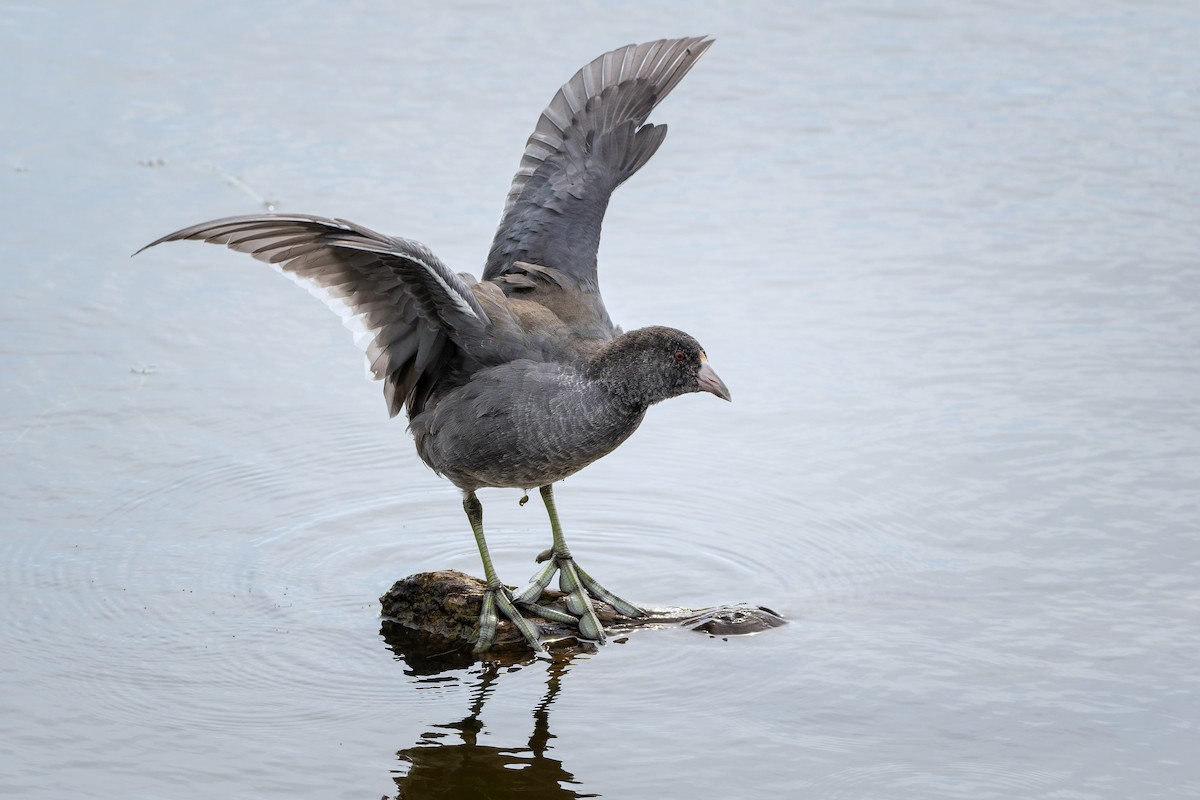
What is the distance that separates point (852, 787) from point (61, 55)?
8.35 m

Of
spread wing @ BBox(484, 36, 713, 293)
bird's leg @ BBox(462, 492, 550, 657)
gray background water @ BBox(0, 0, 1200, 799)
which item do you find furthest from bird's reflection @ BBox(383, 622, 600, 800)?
spread wing @ BBox(484, 36, 713, 293)

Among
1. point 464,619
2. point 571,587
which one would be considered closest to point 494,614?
point 464,619

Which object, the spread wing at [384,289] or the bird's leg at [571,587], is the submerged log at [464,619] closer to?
the bird's leg at [571,587]

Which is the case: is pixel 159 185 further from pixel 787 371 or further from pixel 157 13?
pixel 787 371

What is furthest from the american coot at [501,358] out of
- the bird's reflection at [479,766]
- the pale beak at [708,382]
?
the bird's reflection at [479,766]

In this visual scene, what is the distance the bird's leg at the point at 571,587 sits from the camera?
228 inches

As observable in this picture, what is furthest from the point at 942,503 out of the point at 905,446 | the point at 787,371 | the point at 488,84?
the point at 488,84

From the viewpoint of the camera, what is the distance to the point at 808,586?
6074mm

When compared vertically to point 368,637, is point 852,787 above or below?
below

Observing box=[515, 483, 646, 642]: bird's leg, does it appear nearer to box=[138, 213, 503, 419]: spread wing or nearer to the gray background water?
the gray background water

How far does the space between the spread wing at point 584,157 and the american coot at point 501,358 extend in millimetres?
25

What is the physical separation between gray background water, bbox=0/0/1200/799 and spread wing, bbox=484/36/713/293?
112 cm

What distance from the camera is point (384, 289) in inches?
212

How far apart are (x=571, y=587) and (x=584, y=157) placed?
1.86m
